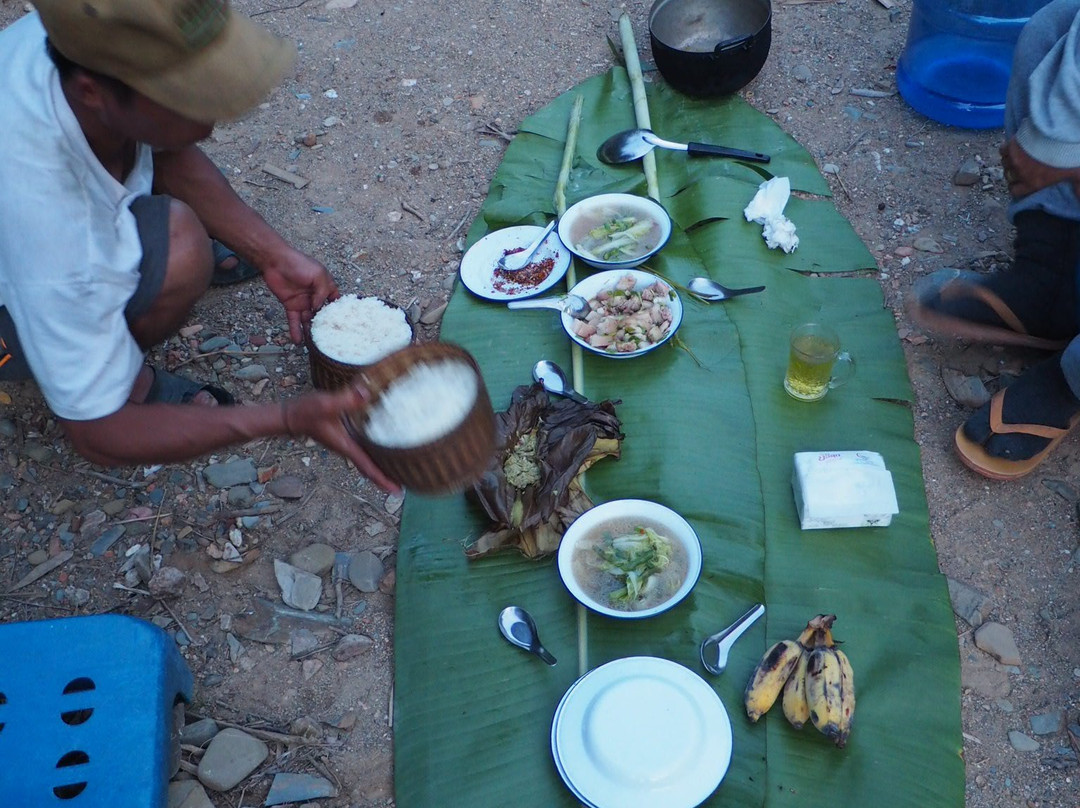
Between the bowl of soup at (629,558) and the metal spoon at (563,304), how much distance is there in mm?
896

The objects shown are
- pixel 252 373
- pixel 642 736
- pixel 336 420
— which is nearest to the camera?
pixel 336 420

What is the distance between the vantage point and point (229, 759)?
8.13 feet

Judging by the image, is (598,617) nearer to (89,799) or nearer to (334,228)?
(89,799)

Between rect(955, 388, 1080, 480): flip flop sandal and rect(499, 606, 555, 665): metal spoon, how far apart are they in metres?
1.62

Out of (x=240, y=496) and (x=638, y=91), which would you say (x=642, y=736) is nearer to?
(x=240, y=496)

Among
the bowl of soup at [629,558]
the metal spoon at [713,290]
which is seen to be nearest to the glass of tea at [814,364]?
the metal spoon at [713,290]

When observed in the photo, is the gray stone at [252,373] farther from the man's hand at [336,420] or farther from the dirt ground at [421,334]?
the man's hand at [336,420]

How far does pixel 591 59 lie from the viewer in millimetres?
4777

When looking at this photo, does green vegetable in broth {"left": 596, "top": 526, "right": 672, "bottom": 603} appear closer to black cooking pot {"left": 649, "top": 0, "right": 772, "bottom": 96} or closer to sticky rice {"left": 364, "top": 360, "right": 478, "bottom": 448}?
sticky rice {"left": 364, "top": 360, "right": 478, "bottom": 448}

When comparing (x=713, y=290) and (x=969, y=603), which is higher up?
(x=713, y=290)

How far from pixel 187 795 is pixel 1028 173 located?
3.26 meters

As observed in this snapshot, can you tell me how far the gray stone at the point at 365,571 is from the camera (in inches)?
112

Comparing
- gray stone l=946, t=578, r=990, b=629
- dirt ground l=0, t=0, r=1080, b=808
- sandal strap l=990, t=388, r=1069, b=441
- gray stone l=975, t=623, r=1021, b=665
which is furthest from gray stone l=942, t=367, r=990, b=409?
gray stone l=975, t=623, r=1021, b=665

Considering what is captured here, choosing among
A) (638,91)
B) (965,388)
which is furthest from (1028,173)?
(638,91)
